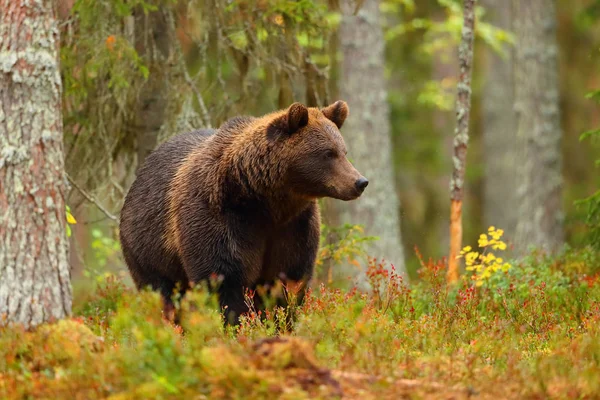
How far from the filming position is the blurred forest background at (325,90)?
1110 cm

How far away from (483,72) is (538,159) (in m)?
8.61

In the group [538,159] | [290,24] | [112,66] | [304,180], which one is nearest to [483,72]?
[538,159]

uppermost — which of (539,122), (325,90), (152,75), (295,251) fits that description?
(152,75)

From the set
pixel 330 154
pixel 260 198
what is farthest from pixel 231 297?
pixel 330 154

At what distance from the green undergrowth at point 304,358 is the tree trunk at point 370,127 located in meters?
8.19

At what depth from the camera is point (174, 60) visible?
11.4 meters

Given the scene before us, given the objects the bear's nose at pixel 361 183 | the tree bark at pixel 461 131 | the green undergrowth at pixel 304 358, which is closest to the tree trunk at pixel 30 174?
the green undergrowth at pixel 304 358

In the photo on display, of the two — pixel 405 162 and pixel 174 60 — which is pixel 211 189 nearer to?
pixel 174 60

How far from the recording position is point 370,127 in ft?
53.0

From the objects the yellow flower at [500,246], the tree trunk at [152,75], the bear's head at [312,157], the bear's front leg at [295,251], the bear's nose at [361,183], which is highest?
the tree trunk at [152,75]

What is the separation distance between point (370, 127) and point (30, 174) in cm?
996

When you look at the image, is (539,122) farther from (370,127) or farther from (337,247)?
(337,247)

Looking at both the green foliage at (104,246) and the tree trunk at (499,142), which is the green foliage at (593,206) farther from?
the tree trunk at (499,142)

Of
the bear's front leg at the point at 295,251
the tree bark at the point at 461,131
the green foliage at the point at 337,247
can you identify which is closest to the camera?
the bear's front leg at the point at 295,251
